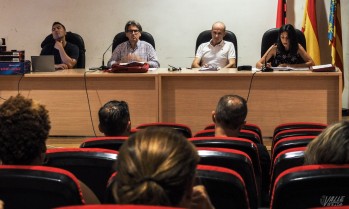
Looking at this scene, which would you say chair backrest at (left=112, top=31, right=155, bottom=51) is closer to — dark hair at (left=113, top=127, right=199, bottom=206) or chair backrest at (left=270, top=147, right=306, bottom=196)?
chair backrest at (left=270, top=147, right=306, bottom=196)

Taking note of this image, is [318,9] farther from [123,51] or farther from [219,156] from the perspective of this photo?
[219,156]

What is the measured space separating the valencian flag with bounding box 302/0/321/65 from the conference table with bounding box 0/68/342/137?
157cm

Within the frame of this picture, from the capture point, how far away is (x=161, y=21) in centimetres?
669

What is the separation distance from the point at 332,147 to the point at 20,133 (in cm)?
97

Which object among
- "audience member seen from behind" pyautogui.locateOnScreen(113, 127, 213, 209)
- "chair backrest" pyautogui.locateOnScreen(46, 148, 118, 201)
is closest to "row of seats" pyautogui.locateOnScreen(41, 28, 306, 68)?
"chair backrest" pyautogui.locateOnScreen(46, 148, 118, 201)

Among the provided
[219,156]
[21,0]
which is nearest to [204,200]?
[219,156]

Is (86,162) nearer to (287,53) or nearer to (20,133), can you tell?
(20,133)

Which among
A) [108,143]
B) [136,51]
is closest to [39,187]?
[108,143]

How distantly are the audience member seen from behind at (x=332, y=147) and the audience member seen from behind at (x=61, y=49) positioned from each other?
4286mm

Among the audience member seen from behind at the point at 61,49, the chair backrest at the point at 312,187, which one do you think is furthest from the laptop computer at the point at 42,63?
the chair backrest at the point at 312,187

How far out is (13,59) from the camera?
5.03 meters

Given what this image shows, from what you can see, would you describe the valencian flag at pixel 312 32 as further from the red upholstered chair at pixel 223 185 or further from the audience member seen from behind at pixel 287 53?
the red upholstered chair at pixel 223 185

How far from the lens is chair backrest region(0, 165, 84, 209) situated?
148cm

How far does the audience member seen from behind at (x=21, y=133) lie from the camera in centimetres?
172
